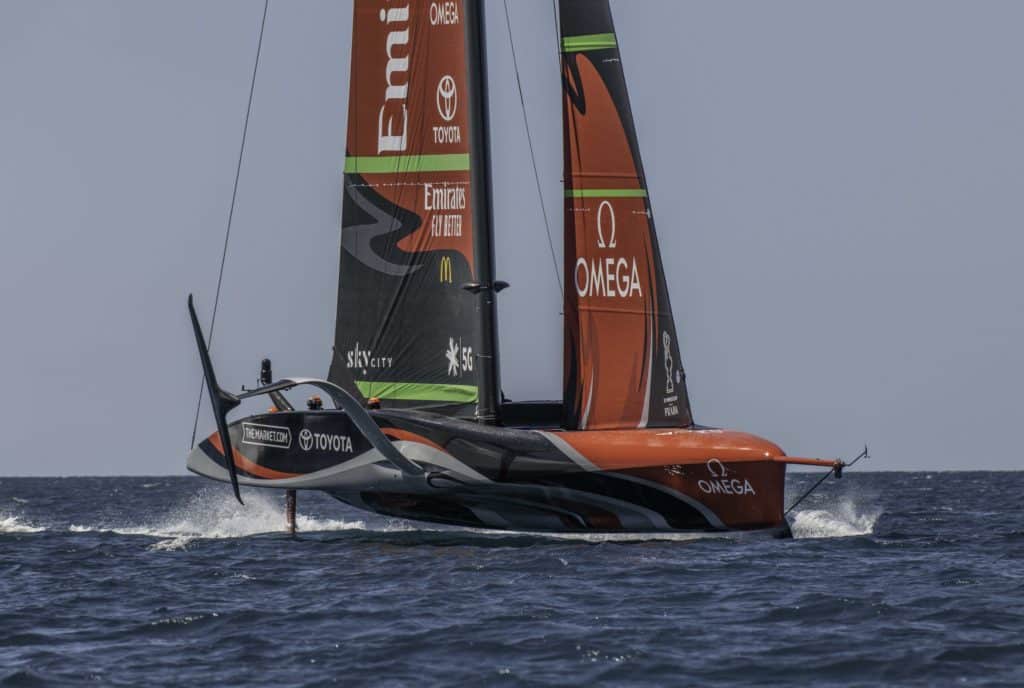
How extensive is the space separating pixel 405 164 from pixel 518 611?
10.00 metres

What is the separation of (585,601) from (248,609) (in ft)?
9.79

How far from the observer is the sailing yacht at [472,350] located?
19.3m

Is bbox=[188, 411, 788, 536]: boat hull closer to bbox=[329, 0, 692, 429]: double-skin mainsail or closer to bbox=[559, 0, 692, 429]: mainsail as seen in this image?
bbox=[559, 0, 692, 429]: mainsail

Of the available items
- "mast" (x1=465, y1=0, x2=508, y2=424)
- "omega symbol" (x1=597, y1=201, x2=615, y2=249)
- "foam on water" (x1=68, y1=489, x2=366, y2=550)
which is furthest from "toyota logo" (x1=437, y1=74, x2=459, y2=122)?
"foam on water" (x1=68, y1=489, x2=366, y2=550)

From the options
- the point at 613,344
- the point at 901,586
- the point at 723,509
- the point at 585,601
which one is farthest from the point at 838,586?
the point at 613,344

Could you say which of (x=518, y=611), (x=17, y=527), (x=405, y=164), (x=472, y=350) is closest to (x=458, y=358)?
(x=472, y=350)

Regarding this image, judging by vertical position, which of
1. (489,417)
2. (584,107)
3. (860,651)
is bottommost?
(860,651)

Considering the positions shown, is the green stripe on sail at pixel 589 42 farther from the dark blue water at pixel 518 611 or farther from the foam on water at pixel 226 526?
the foam on water at pixel 226 526

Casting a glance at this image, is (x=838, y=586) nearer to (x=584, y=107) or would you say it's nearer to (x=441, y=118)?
(x=584, y=107)

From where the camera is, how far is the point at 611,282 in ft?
66.2

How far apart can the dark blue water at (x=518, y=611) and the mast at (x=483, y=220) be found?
6.79 ft

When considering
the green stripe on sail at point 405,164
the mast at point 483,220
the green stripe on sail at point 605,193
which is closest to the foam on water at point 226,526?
the mast at point 483,220

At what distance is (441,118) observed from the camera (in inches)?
851

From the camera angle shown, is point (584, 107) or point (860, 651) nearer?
point (860, 651)
